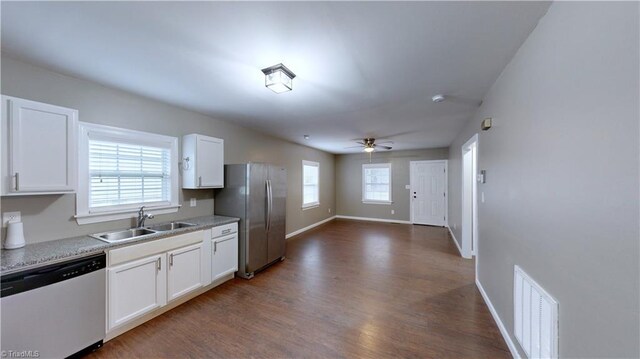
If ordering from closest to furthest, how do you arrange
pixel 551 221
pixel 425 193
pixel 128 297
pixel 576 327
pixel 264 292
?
pixel 576 327 → pixel 551 221 → pixel 128 297 → pixel 264 292 → pixel 425 193

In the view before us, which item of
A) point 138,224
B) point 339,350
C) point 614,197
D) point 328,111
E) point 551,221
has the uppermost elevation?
point 328,111

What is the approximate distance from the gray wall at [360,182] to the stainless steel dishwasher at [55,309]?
678 centimetres

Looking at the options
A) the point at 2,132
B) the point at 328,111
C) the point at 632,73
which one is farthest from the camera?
the point at 328,111

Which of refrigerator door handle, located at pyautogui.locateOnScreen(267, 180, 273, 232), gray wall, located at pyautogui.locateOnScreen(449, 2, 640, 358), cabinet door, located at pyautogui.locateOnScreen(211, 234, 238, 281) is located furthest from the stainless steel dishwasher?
gray wall, located at pyautogui.locateOnScreen(449, 2, 640, 358)

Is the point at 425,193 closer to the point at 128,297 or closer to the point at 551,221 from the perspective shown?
the point at 551,221

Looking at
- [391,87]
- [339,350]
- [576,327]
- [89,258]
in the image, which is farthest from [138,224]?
[576,327]

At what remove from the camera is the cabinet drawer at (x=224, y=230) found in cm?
300

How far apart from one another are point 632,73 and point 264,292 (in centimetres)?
336

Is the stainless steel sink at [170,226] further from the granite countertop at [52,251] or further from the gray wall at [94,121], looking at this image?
the granite countertop at [52,251]

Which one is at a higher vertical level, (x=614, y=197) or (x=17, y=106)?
(x=17, y=106)

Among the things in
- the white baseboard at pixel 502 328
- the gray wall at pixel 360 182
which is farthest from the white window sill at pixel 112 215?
the gray wall at pixel 360 182

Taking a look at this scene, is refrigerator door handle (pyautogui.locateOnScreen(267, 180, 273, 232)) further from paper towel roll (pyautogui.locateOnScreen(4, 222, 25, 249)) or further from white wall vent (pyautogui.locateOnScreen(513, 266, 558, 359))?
white wall vent (pyautogui.locateOnScreen(513, 266, 558, 359))

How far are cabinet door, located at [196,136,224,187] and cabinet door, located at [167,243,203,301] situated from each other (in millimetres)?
937

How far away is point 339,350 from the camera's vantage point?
6.33 ft
